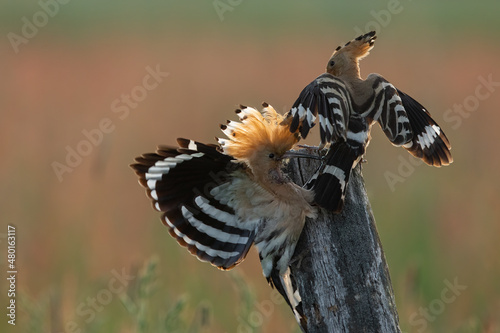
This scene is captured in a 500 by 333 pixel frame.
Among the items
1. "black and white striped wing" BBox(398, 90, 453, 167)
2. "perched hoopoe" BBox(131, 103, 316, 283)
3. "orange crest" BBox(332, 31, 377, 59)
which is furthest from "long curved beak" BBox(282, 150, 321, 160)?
"orange crest" BBox(332, 31, 377, 59)

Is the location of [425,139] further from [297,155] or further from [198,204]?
[198,204]

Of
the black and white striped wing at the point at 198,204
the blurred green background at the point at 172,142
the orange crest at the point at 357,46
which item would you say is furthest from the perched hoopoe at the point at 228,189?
the orange crest at the point at 357,46

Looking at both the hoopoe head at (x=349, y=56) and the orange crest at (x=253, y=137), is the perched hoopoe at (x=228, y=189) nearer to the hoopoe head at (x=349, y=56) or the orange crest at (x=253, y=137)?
the orange crest at (x=253, y=137)

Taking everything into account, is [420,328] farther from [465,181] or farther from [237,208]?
[465,181]

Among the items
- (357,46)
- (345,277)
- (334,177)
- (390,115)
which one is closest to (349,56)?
(357,46)

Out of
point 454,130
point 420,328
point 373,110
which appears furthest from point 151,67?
point 373,110

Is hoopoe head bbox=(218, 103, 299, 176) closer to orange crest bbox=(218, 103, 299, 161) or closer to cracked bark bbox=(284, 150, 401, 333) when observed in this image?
orange crest bbox=(218, 103, 299, 161)
